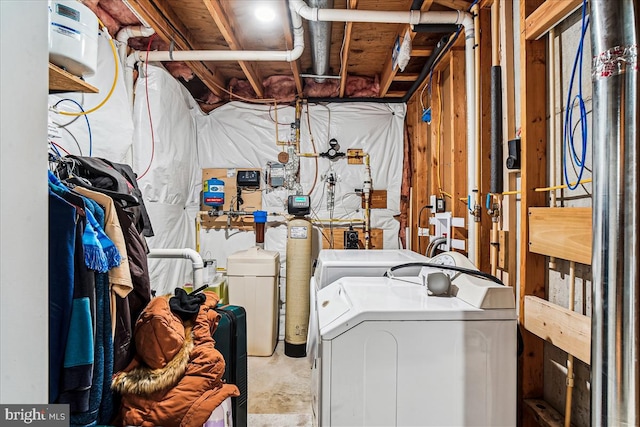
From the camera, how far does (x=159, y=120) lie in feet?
9.20

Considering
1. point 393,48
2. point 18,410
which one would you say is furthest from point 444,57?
point 18,410

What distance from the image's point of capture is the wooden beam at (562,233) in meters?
1.15

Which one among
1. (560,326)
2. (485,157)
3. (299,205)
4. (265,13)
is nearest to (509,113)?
(485,157)

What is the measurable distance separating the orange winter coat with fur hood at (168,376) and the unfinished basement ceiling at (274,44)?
1.86 metres

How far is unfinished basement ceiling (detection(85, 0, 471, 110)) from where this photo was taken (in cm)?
227

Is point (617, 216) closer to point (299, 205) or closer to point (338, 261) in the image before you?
point (338, 261)

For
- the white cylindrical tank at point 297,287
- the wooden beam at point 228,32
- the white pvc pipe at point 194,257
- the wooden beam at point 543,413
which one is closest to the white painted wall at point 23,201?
the white pvc pipe at point 194,257

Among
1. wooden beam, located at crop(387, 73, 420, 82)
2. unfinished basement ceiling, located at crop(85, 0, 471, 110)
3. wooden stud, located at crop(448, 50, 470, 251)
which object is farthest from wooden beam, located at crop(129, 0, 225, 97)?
wooden stud, located at crop(448, 50, 470, 251)

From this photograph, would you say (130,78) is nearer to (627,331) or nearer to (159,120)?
(159,120)

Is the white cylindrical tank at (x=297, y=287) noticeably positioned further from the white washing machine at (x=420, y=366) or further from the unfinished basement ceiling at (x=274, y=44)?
the white washing machine at (x=420, y=366)

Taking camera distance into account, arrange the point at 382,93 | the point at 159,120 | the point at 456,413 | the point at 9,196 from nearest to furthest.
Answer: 1. the point at 9,196
2. the point at 456,413
3. the point at 159,120
4. the point at 382,93

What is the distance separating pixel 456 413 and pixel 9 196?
1323mm

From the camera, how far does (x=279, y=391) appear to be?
8.13ft

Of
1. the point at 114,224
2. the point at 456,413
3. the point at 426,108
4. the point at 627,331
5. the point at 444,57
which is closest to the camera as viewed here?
the point at 627,331
